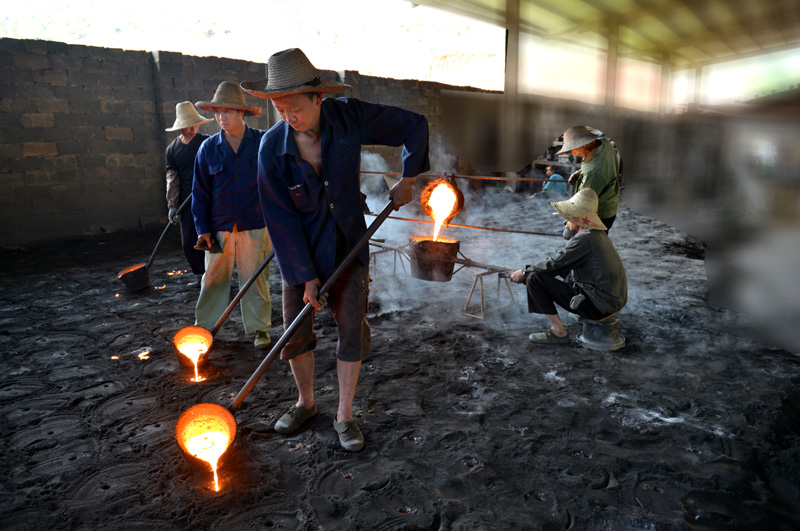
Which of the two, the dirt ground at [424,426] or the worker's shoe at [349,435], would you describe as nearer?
the dirt ground at [424,426]

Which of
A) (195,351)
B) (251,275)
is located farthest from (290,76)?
(195,351)

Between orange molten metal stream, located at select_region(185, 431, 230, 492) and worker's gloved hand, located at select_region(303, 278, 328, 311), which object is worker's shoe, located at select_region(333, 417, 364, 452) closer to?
orange molten metal stream, located at select_region(185, 431, 230, 492)

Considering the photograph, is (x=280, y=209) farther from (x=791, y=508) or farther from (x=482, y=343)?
(x=791, y=508)

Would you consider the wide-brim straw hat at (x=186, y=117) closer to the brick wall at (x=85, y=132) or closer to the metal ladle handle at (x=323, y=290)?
the metal ladle handle at (x=323, y=290)

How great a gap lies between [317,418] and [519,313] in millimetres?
2759

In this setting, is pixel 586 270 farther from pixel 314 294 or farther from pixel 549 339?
pixel 314 294

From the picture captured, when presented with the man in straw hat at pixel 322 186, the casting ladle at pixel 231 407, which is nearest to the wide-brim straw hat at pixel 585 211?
the man in straw hat at pixel 322 186

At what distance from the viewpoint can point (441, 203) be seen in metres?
5.11

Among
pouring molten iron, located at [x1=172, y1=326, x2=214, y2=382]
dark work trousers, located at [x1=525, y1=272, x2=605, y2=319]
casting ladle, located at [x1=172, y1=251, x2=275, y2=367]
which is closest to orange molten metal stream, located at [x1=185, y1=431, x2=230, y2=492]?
pouring molten iron, located at [x1=172, y1=326, x2=214, y2=382]

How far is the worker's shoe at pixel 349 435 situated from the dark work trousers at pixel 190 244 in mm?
2513

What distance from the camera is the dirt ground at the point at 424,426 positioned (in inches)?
95.8

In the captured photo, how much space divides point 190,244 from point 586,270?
3597 millimetres

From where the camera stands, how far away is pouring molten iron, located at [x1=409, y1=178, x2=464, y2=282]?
495 cm

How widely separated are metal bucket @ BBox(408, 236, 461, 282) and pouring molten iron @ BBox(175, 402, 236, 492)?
8.71 ft
